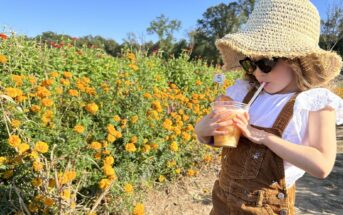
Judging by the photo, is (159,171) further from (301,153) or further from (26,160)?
(301,153)

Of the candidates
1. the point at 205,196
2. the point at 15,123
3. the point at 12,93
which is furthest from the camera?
the point at 205,196

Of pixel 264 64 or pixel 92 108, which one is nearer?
pixel 264 64

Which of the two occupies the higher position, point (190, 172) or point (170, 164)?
point (170, 164)

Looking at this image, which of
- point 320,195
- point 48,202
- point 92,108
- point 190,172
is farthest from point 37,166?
point 320,195

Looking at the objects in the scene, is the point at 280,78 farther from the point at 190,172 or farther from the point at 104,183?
the point at 190,172

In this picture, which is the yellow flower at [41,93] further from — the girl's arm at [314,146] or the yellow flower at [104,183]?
the girl's arm at [314,146]

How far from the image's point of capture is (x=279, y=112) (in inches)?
47.9

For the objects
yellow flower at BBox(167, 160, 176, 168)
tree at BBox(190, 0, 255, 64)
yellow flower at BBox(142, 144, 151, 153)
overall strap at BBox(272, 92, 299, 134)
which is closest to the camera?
overall strap at BBox(272, 92, 299, 134)

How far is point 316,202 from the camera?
354 cm

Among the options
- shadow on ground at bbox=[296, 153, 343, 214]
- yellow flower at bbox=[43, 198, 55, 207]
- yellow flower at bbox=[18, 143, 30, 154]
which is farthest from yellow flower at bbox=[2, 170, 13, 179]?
shadow on ground at bbox=[296, 153, 343, 214]

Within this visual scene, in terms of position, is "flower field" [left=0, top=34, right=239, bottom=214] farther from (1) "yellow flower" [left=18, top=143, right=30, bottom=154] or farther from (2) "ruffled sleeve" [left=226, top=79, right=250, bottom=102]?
(2) "ruffled sleeve" [left=226, top=79, right=250, bottom=102]

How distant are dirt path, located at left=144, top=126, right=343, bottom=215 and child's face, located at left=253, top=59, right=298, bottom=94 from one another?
190cm

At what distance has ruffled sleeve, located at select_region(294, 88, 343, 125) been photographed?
111cm

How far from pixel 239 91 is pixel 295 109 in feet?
1.00
